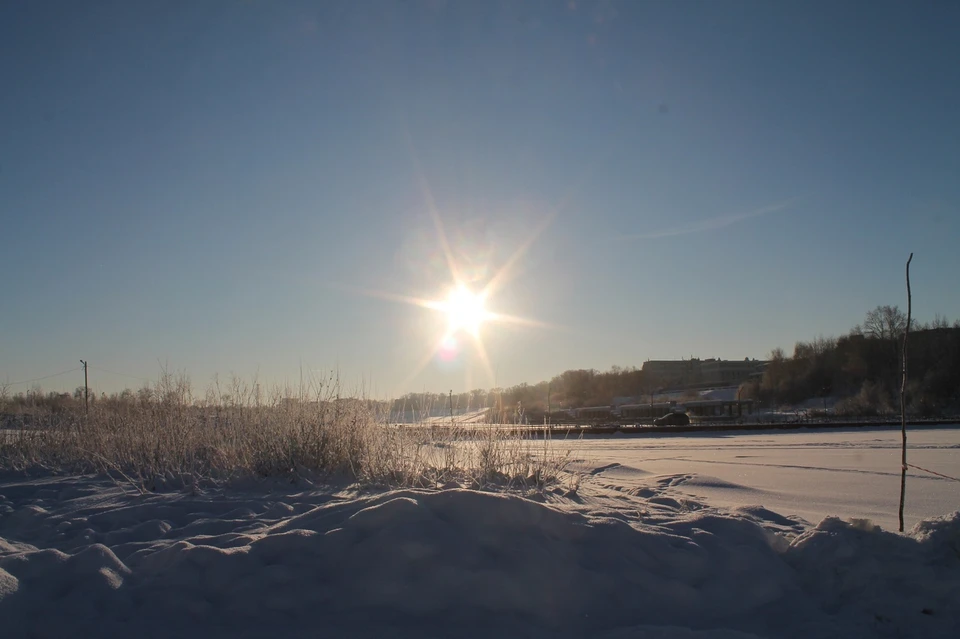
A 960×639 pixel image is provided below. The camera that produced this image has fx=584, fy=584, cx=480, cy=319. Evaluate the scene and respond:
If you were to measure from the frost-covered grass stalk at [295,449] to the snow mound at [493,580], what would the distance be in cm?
268

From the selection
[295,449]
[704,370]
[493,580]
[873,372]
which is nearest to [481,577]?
[493,580]

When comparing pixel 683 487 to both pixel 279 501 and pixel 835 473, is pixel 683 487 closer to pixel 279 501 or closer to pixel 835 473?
pixel 835 473

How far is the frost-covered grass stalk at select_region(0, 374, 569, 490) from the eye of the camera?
Result: 22.3 ft

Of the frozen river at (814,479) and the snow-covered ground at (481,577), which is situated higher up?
the snow-covered ground at (481,577)

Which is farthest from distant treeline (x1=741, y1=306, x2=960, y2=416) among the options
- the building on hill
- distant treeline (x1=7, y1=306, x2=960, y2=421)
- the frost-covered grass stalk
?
the frost-covered grass stalk

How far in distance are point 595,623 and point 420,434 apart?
5.17 m

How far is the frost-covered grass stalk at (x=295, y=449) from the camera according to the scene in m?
6.80

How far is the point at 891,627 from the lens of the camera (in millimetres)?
2793

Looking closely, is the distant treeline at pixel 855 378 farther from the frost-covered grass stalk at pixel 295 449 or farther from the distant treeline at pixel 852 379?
the frost-covered grass stalk at pixel 295 449

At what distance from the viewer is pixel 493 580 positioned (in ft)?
10.2

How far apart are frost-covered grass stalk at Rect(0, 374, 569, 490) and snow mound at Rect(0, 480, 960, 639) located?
2.68m

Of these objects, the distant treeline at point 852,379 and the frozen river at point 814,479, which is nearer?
the frozen river at point 814,479

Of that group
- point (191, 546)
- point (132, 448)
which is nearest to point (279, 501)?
point (191, 546)

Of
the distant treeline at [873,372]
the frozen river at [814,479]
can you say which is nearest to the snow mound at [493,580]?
the frozen river at [814,479]
